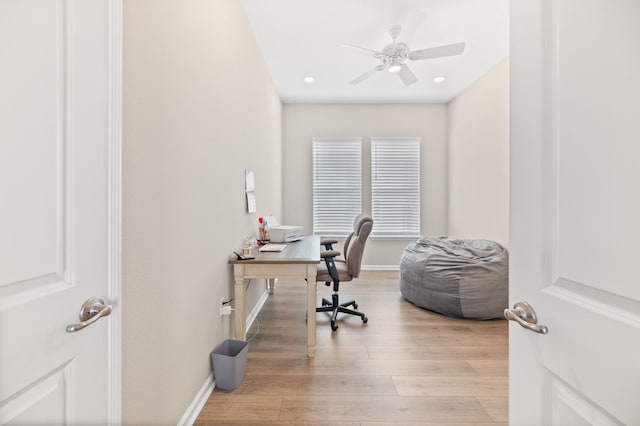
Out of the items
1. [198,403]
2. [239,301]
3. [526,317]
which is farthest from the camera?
[239,301]

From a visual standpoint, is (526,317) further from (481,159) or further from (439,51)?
(481,159)

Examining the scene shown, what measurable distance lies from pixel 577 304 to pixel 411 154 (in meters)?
4.60

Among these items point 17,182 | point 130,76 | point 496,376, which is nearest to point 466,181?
point 496,376

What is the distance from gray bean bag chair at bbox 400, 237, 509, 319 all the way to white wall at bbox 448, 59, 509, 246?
617mm

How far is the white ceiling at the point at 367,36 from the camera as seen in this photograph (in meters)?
2.51

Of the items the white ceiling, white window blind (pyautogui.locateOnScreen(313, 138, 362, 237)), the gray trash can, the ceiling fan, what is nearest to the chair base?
the gray trash can

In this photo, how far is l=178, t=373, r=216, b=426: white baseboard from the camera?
4.75 ft

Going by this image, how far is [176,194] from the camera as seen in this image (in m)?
1.38

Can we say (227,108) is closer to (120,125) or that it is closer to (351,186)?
(120,125)

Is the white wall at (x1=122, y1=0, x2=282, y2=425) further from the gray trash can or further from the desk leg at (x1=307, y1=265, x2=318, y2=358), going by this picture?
the desk leg at (x1=307, y1=265, x2=318, y2=358)

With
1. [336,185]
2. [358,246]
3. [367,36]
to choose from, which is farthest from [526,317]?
[336,185]

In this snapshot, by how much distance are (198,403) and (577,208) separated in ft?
6.29

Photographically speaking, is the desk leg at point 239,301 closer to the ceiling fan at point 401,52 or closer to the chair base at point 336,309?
the chair base at point 336,309

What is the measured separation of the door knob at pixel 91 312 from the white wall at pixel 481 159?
3883mm
